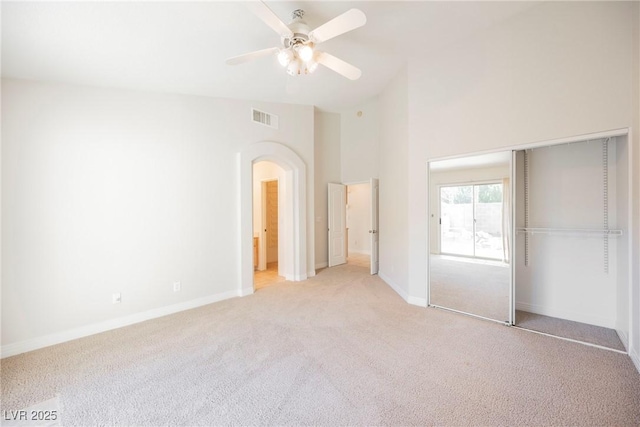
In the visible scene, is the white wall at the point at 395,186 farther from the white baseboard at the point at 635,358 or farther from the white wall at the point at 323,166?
the white baseboard at the point at 635,358

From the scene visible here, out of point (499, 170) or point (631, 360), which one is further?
point (499, 170)

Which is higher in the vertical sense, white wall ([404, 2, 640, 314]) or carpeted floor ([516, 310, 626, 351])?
white wall ([404, 2, 640, 314])

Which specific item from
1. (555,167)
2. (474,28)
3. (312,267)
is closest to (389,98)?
(474,28)

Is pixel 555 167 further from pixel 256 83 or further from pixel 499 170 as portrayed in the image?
pixel 256 83

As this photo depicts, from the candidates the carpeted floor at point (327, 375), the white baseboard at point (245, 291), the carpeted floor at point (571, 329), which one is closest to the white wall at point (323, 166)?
the white baseboard at point (245, 291)

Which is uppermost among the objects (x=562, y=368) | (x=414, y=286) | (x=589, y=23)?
(x=589, y=23)

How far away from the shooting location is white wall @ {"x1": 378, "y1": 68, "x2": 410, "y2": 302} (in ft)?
13.1

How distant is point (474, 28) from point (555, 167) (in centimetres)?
195

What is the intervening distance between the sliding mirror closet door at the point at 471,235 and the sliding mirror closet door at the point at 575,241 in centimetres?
26

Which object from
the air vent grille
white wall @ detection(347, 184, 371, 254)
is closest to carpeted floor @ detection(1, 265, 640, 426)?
the air vent grille

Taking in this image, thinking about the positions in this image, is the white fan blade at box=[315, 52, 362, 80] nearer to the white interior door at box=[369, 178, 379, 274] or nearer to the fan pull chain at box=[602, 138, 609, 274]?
the fan pull chain at box=[602, 138, 609, 274]

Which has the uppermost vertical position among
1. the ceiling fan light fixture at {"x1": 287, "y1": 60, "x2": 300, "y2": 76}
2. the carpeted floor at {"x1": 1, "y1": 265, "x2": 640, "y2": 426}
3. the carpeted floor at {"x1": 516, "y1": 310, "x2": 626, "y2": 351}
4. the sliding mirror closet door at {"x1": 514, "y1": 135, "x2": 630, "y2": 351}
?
the ceiling fan light fixture at {"x1": 287, "y1": 60, "x2": 300, "y2": 76}

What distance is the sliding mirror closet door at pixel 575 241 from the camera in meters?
2.78

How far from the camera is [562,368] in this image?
2.26m
